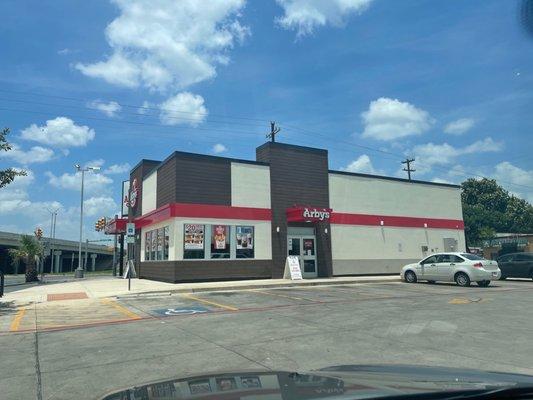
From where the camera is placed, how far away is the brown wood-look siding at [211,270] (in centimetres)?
2238

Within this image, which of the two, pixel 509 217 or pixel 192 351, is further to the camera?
pixel 509 217

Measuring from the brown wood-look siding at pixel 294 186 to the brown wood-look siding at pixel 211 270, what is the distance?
93 cm

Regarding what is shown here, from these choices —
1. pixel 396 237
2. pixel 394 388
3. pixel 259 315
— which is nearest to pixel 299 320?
pixel 259 315

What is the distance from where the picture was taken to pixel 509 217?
79938 mm

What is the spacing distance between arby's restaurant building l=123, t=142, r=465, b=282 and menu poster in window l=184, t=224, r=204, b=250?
0.05 m

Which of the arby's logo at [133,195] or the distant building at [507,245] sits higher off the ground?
the arby's logo at [133,195]

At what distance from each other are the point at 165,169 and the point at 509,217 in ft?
234

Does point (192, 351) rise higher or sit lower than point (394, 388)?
lower

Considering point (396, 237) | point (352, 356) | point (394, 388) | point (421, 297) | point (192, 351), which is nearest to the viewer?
point (394, 388)

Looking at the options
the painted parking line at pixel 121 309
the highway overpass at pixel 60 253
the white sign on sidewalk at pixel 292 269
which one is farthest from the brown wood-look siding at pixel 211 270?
the highway overpass at pixel 60 253

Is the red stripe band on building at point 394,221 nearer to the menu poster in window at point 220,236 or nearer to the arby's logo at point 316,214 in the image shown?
the arby's logo at point 316,214

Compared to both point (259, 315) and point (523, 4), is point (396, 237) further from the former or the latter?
point (523, 4)

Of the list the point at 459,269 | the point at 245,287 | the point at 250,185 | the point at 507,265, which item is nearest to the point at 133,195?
the point at 250,185

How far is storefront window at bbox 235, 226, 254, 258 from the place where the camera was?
23.9 meters
